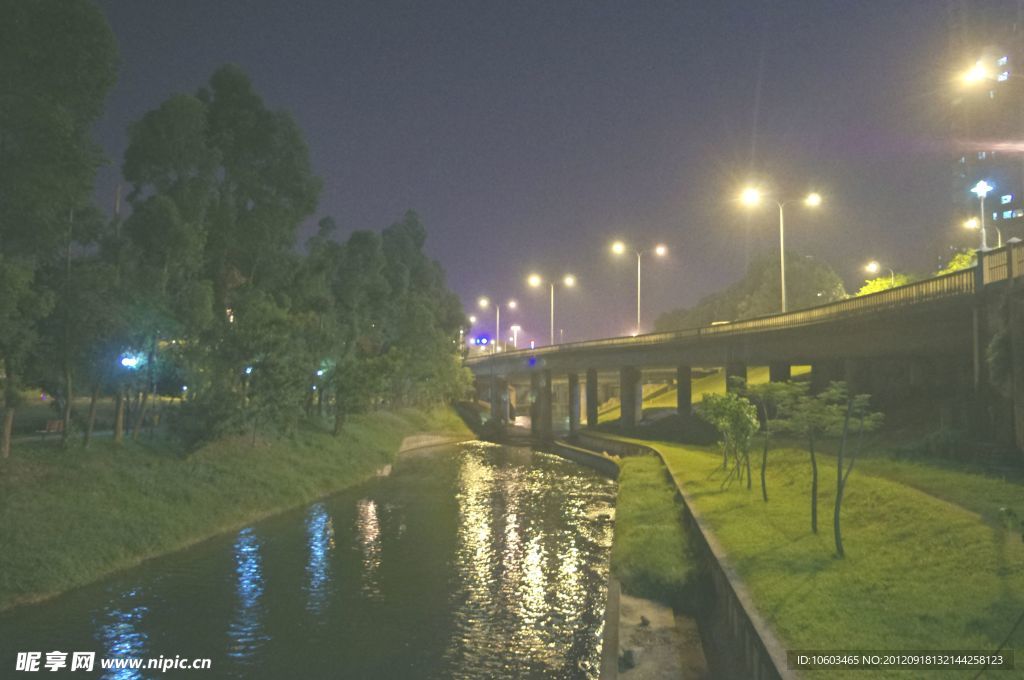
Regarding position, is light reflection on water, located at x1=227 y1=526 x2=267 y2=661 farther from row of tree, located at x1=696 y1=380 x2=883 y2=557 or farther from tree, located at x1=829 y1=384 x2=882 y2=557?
row of tree, located at x1=696 y1=380 x2=883 y2=557

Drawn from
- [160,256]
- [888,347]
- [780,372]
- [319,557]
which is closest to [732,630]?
[319,557]

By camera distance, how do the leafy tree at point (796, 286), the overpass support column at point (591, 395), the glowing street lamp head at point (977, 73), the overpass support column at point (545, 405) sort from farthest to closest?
the leafy tree at point (796, 286)
the overpass support column at point (545, 405)
the overpass support column at point (591, 395)
the glowing street lamp head at point (977, 73)

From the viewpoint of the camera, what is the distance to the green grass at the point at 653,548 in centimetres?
1900

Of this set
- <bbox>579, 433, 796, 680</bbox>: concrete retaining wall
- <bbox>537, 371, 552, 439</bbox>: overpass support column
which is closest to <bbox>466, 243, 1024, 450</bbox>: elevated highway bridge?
<bbox>537, 371, 552, 439</bbox>: overpass support column

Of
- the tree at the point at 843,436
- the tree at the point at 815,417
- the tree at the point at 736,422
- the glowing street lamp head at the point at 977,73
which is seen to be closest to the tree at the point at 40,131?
the tree at the point at 815,417

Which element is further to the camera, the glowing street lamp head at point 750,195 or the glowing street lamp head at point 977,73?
A: the glowing street lamp head at point 750,195

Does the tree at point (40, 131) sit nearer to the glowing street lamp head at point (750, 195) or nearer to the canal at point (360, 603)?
the canal at point (360, 603)

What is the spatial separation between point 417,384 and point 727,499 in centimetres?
6070

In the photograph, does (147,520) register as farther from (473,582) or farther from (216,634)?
(473,582)

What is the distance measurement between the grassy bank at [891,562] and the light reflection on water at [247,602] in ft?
36.4

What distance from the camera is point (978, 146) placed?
131125 mm

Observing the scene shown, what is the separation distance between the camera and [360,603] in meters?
20.4

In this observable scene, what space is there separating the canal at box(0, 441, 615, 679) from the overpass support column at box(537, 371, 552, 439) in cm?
4976

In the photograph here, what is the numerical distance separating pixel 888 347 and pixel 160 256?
110 ft
